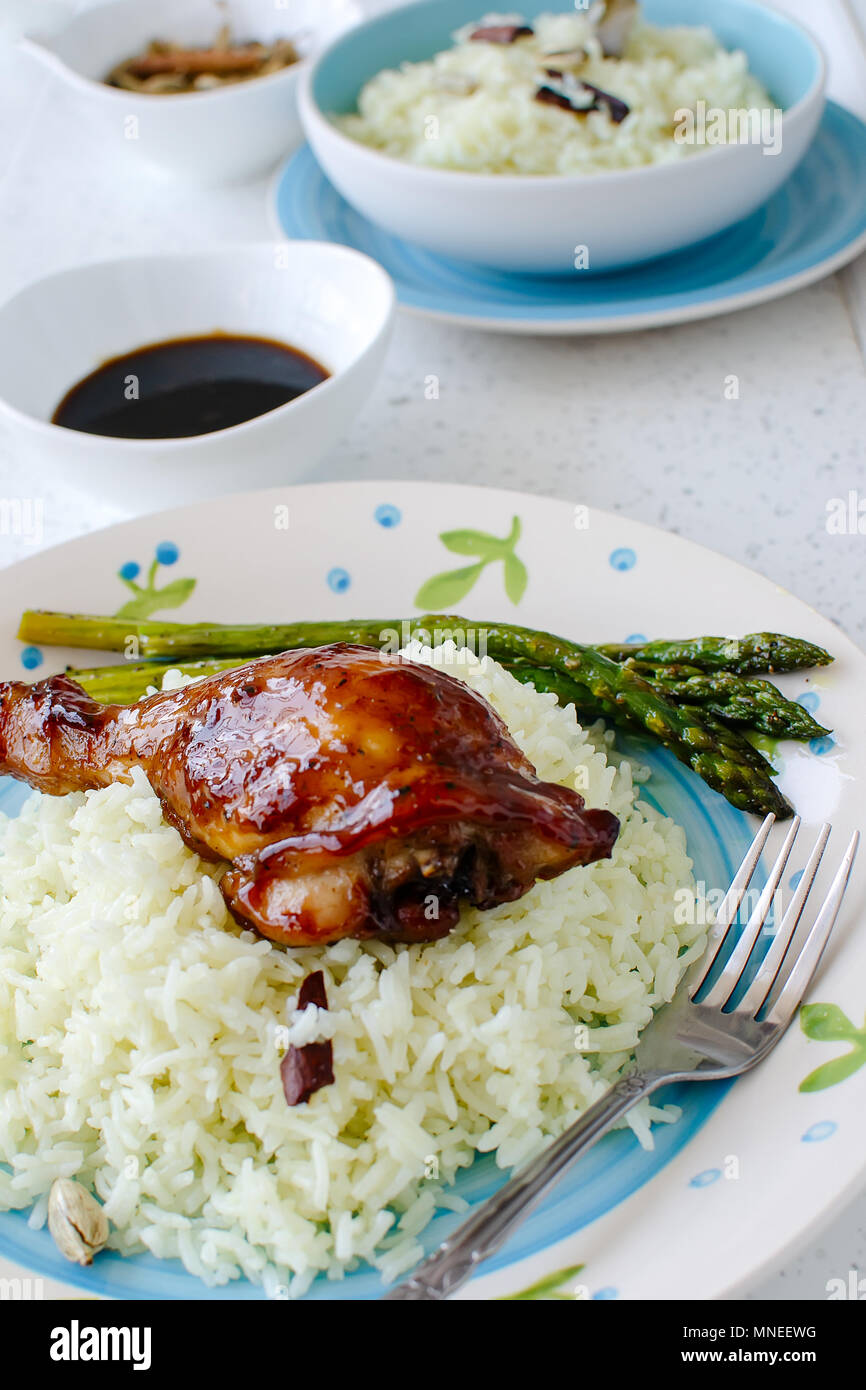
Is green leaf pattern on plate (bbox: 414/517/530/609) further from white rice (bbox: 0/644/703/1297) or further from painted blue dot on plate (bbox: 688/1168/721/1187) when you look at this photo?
painted blue dot on plate (bbox: 688/1168/721/1187)

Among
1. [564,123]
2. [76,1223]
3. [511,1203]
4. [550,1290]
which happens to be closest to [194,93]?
[564,123]

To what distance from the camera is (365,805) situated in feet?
7.55

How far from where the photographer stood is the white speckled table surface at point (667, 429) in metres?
4.12

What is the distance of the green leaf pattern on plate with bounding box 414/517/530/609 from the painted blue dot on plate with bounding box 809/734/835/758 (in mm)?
959

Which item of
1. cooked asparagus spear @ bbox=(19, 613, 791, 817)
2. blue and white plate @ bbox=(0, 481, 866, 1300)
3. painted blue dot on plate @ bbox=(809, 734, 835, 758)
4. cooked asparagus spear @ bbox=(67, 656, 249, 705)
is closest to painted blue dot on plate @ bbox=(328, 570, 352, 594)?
blue and white plate @ bbox=(0, 481, 866, 1300)

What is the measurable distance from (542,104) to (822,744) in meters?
3.18

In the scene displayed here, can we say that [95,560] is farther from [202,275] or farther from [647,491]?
[647,491]

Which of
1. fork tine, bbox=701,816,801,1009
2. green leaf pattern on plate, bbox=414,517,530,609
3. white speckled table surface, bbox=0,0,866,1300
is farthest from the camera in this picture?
white speckled table surface, bbox=0,0,866,1300

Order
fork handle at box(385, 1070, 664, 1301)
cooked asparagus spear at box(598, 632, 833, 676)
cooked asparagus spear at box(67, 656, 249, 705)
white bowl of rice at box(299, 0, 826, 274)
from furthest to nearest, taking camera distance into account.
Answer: white bowl of rice at box(299, 0, 826, 274), cooked asparagus spear at box(67, 656, 249, 705), cooked asparagus spear at box(598, 632, 833, 676), fork handle at box(385, 1070, 664, 1301)

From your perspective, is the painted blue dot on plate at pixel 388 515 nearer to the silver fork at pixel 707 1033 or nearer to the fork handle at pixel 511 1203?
the silver fork at pixel 707 1033

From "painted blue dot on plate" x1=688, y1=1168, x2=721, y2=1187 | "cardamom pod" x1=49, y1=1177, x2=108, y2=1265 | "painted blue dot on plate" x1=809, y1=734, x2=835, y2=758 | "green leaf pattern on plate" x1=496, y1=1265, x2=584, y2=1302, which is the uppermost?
"painted blue dot on plate" x1=809, y1=734, x2=835, y2=758

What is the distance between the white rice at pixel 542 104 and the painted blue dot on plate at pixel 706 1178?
3.83 metres

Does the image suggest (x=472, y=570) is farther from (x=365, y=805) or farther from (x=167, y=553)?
(x=365, y=805)

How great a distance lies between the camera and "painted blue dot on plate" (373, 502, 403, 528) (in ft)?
11.7
